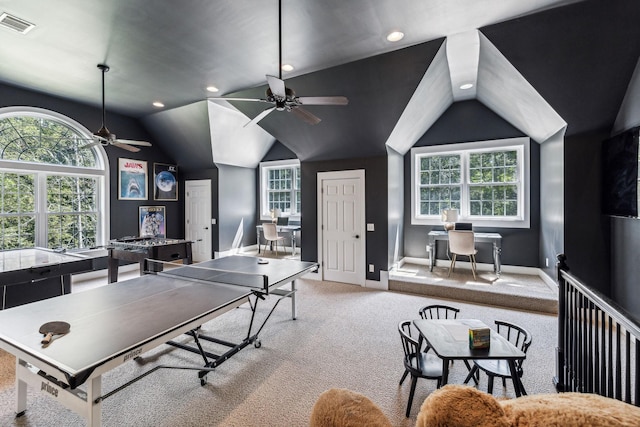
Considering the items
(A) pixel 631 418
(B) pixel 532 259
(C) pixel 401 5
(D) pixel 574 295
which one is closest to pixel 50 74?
(C) pixel 401 5

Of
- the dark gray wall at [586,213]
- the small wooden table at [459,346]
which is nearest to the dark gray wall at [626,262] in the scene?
the dark gray wall at [586,213]

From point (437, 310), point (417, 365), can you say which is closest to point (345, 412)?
point (417, 365)

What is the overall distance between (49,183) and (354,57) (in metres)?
5.60

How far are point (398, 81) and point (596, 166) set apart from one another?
270 centimetres

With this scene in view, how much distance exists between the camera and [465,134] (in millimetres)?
5285

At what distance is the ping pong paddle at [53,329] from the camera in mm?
1438

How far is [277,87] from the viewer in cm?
229

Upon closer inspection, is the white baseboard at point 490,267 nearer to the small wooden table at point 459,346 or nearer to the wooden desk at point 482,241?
the wooden desk at point 482,241

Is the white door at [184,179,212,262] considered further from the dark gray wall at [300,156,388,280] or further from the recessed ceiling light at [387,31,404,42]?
the recessed ceiling light at [387,31,404,42]

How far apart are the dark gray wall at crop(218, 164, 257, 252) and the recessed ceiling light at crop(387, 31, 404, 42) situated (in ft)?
16.4

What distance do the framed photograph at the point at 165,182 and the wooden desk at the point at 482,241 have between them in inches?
242

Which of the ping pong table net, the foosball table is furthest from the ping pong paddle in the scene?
the foosball table

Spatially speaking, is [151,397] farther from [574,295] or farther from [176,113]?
[176,113]

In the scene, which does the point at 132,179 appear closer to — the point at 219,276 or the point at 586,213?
the point at 219,276
